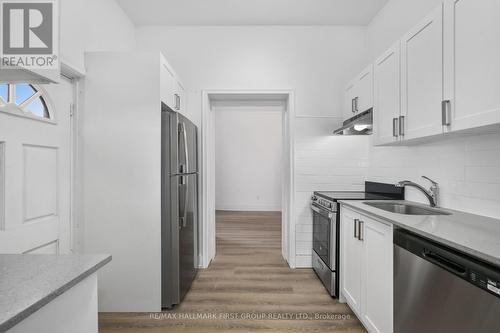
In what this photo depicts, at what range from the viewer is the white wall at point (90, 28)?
2160 mm

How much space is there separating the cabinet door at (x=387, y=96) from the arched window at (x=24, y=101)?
2486 mm

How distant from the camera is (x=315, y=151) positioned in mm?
3477

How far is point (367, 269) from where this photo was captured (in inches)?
79.6

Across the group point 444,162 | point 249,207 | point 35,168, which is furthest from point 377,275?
point 249,207

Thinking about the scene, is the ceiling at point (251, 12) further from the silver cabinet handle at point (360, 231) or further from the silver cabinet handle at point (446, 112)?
the silver cabinet handle at point (360, 231)

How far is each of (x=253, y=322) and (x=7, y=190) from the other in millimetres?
1922

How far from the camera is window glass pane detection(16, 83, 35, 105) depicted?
1768 mm

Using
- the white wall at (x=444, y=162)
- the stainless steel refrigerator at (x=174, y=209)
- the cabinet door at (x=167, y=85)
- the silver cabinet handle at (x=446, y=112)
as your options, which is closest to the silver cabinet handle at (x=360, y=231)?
the white wall at (x=444, y=162)

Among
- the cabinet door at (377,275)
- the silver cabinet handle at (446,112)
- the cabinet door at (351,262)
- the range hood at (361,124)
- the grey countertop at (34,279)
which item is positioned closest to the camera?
the grey countertop at (34,279)

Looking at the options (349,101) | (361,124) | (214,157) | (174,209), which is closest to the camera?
(174,209)

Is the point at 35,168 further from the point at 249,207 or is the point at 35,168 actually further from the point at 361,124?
the point at 249,207

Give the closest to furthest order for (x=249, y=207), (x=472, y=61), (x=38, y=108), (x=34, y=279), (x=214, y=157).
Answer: (x=34, y=279)
(x=472, y=61)
(x=38, y=108)
(x=214, y=157)
(x=249, y=207)

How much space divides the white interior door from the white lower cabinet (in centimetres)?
226

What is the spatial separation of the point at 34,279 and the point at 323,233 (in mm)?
2503
